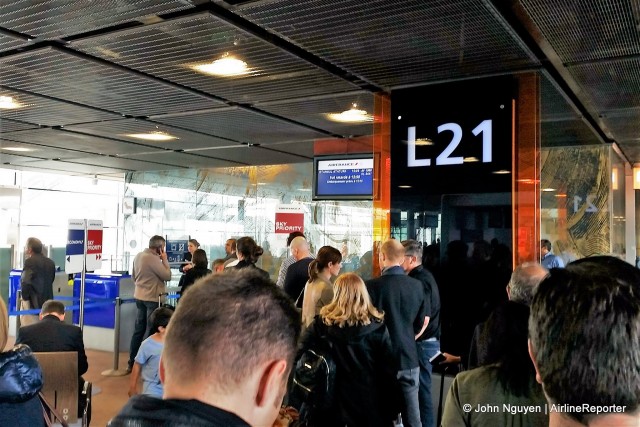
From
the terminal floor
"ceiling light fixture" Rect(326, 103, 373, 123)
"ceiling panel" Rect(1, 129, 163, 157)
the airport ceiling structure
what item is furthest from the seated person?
"ceiling panel" Rect(1, 129, 163, 157)

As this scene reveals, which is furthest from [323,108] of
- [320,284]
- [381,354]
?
[381,354]

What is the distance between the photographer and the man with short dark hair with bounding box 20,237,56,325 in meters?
8.19

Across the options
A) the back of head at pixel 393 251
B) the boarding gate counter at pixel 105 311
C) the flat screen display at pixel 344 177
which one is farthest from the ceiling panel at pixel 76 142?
the back of head at pixel 393 251

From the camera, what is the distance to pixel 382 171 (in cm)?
470

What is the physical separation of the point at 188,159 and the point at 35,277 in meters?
3.16

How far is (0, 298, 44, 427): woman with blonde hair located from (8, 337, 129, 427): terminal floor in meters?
2.58

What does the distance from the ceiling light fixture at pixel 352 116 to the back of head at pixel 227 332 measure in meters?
4.61

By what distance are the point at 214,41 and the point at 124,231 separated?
35.6 ft

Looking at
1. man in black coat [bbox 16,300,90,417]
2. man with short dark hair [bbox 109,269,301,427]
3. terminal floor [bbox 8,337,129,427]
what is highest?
man with short dark hair [bbox 109,269,301,427]

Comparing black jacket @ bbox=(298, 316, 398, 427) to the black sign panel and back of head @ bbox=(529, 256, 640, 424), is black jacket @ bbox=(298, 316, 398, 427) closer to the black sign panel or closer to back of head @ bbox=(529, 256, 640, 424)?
the black sign panel

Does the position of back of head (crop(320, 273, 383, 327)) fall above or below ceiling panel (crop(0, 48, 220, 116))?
below

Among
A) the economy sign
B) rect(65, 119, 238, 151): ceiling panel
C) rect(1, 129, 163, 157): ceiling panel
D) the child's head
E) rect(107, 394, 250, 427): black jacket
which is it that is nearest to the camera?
rect(107, 394, 250, 427): black jacket

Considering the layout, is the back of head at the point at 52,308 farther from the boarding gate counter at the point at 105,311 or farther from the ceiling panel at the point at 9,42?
the boarding gate counter at the point at 105,311

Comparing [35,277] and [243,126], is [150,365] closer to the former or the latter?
[243,126]
